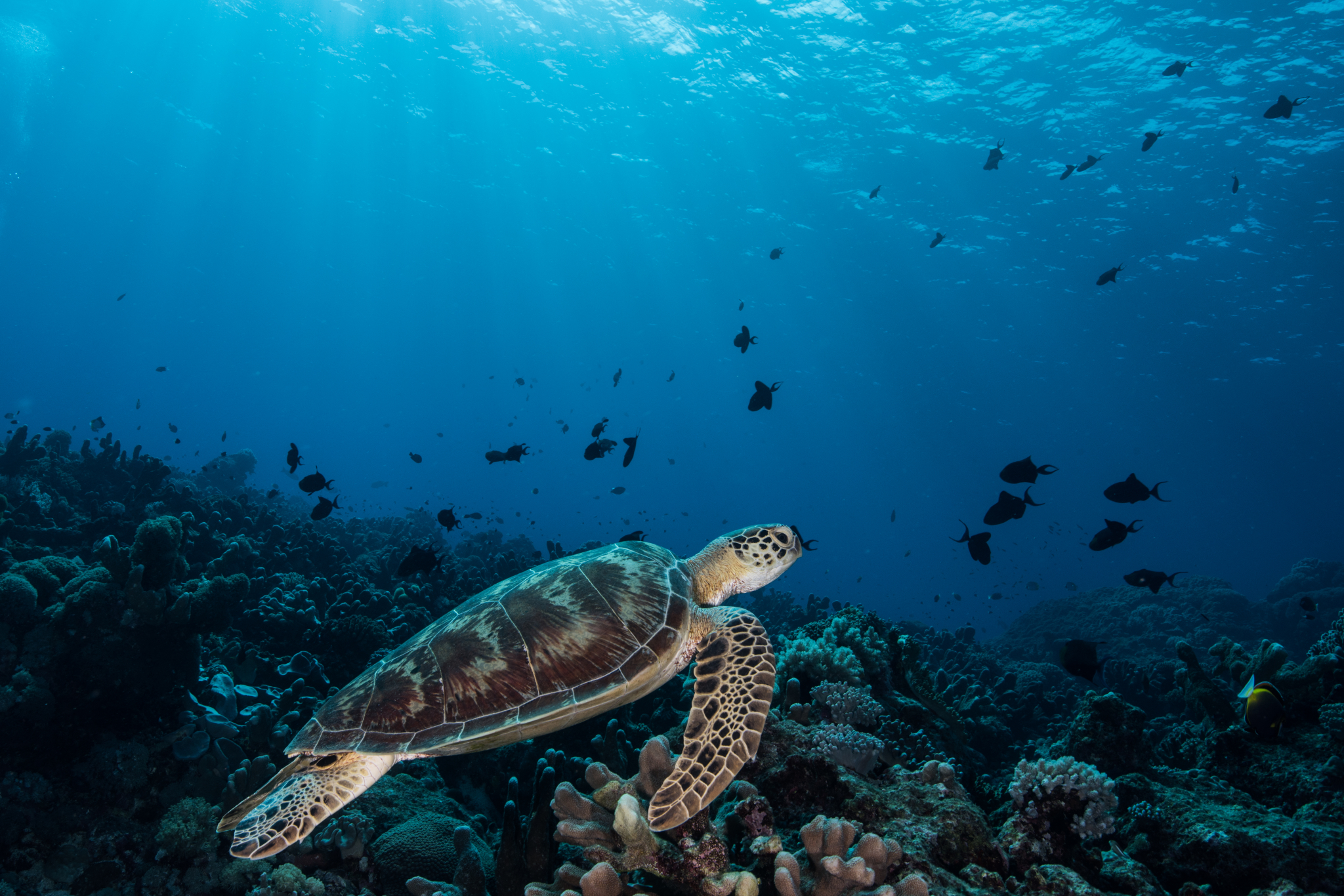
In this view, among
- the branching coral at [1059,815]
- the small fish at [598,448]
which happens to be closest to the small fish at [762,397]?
the small fish at [598,448]

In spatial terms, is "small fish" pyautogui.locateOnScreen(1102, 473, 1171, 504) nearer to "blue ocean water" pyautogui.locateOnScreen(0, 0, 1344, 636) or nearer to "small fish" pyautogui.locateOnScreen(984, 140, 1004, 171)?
"small fish" pyautogui.locateOnScreen(984, 140, 1004, 171)

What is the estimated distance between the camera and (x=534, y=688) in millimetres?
2982

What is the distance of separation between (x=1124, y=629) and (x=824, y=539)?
88.5 metres

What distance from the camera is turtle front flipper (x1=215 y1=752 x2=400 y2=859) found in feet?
8.41

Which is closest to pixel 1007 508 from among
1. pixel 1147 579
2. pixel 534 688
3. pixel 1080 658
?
pixel 1147 579

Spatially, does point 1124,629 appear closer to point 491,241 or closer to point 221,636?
point 221,636

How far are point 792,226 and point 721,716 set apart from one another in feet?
125

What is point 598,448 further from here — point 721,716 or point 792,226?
point 792,226

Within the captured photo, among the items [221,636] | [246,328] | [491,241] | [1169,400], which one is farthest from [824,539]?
[246,328]

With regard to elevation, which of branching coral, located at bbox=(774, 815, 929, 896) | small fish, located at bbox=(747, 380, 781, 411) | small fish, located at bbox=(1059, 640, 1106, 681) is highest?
small fish, located at bbox=(747, 380, 781, 411)

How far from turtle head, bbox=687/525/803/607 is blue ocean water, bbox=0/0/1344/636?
18222 mm

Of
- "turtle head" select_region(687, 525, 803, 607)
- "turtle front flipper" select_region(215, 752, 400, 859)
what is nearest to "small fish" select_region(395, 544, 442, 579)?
"turtle front flipper" select_region(215, 752, 400, 859)

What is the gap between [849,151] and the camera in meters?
27.8

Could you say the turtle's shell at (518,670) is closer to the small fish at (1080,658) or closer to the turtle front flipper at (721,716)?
the turtle front flipper at (721,716)
